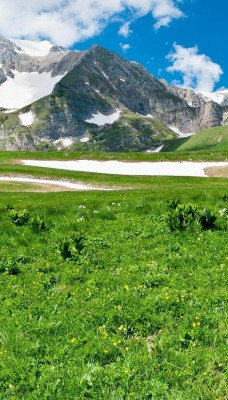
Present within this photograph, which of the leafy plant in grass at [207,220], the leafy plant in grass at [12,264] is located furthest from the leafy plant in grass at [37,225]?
the leafy plant in grass at [207,220]

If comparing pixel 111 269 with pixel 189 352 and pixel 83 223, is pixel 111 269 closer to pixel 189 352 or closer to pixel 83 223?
pixel 189 352

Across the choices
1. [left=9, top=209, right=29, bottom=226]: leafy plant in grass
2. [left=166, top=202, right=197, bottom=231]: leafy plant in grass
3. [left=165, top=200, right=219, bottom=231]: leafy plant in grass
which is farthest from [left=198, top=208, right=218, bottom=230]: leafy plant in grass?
[left=9, top=209, right=29, bottom=226]: leafy plant in grass

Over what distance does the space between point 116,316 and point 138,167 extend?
2840 inches

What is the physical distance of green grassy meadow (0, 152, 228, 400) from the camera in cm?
725

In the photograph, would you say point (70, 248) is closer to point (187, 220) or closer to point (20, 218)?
point (187, 220)

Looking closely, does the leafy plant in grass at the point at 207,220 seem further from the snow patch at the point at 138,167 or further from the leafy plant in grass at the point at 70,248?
the snow patch at the point at 138,167

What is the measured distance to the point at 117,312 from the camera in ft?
32.1

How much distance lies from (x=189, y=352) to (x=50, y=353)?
3169 millimetres

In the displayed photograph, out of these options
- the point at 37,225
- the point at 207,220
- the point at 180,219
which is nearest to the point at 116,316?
the point at 180,219

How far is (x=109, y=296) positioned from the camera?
35.4 ft

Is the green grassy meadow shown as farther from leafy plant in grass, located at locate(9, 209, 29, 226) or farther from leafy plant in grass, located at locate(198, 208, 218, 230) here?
leafy plant in grass, located at locate(9, 209, 29, 226)

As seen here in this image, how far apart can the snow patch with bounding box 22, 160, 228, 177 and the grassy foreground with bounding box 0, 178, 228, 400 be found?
2293 inches

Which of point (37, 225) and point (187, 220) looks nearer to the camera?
point (187, 220)

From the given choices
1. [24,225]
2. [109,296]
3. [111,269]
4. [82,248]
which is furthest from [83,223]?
[109,296]
